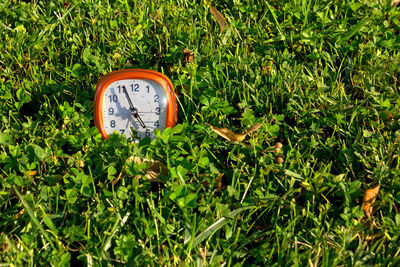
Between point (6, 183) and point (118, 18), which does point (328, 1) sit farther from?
point (6, 183)

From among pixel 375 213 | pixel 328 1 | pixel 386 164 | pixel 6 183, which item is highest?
pixel 328 1

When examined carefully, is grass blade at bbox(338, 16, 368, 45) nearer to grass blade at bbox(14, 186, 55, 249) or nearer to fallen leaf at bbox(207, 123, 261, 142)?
fallen leaf at bbox(207, 123, 261, 142)

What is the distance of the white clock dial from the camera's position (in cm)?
264

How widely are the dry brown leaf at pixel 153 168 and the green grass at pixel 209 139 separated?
4cm

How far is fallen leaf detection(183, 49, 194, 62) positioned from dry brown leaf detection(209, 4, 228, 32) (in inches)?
14.5

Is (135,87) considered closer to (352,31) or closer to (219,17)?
(219,17)

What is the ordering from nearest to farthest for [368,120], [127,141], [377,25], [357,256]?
[357,256]
[127,141]
[368,120]
[377,25]

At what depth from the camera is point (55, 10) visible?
355 cm

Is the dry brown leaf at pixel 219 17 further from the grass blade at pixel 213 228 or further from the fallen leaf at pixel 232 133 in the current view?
the grass blade at pixel 213 228

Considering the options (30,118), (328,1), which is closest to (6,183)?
(30,118)

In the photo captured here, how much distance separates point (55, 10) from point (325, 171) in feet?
8.02

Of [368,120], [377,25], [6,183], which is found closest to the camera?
[6,183]

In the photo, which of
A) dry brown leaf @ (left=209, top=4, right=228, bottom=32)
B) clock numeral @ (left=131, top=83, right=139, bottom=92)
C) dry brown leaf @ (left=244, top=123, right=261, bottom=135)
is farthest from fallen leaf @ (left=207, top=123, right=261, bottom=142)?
dry brown leaf @ (left=209, top=4, right=228, bottom=32)

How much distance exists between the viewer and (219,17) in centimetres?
347
